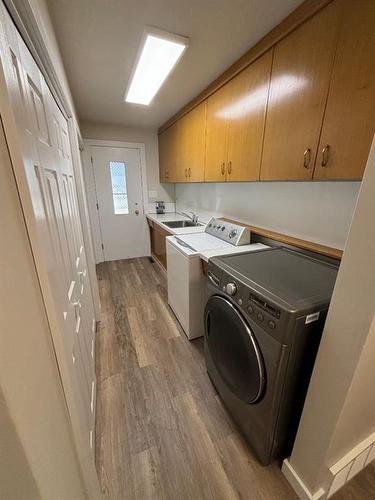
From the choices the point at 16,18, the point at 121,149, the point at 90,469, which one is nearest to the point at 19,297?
the point at 16,18

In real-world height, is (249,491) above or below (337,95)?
below

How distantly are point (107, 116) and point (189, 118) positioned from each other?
4.32 feet

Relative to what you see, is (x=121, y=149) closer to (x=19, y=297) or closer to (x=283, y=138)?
(x=283, y=138)

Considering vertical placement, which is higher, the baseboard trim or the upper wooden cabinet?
the upper wooden cabinet

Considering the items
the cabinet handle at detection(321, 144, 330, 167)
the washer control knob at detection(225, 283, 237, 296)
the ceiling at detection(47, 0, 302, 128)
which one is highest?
the ceiling at detection(47, 0, 302, 128)

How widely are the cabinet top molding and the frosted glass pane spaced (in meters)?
2.01

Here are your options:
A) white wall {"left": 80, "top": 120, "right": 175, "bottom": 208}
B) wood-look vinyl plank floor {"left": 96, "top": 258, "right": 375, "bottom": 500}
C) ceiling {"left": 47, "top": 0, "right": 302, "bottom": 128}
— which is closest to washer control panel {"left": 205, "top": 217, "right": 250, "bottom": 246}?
wood-look vinyl plank floor {"left": 96, "top": 258, "right": 375, "bottom": 500}

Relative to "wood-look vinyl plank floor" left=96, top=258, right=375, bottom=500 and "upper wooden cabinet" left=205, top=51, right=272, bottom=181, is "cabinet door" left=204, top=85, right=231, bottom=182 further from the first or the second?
"wood-look vinyl plank floor" left=96, top=258, right=375, bottom=500

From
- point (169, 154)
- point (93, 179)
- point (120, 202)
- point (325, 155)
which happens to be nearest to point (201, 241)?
point (325, 155)

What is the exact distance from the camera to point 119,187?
3621 millimetres

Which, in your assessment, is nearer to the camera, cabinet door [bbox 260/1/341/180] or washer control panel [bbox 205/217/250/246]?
cabinet door [bbox 260/1/341/180]

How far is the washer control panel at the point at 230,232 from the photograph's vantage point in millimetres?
1785

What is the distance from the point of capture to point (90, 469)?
32.1 inches

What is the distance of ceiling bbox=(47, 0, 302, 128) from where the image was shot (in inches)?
42.9
